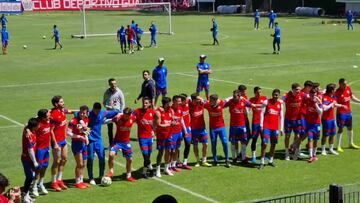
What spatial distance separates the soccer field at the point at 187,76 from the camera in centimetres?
1416

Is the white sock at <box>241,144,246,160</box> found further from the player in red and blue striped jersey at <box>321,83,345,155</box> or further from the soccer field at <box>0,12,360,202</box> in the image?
the player in red and blue striped jersey at <box>321,83,345,155</box>

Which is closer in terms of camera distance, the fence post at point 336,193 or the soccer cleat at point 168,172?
the fence post at point 336,193

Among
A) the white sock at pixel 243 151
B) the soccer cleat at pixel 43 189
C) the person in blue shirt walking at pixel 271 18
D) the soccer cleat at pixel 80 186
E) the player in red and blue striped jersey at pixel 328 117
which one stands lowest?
the soccer cleat at pixel 80 186

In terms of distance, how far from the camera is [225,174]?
15.2 metres

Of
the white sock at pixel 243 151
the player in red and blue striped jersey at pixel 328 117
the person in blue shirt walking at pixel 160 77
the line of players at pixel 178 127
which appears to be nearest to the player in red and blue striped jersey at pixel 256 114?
the line of players at pixel 178 127

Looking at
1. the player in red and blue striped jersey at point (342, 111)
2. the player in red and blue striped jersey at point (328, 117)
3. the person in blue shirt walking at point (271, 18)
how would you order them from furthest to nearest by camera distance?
the person in blue shirt walking at point (271, 18) → the player in red and blue striped jersey at point (342, 111) → the player in red and blue striped jersey at point (328, 117)

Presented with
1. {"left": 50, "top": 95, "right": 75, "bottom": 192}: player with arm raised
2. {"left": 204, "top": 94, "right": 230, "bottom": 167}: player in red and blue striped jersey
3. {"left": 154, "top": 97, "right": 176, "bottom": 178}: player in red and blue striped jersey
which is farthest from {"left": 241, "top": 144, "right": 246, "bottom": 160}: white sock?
{"left": 50, "top": 95, "right": 75, "bottom": 192}: player with arm raised

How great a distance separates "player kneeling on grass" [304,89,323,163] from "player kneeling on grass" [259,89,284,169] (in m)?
0.99

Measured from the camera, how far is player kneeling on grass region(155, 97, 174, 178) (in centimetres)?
1488

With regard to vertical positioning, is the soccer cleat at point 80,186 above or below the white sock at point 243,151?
below

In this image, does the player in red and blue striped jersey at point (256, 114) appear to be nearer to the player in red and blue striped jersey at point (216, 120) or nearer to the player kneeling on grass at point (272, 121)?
the player kneeling on grass at point (272, 121)

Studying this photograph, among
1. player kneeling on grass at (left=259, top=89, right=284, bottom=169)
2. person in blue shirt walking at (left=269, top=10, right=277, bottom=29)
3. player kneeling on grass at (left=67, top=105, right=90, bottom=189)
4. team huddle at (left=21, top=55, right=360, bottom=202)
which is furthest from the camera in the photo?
person in blue shirt walking at (left=269, top=10, right=277, bottom=29)

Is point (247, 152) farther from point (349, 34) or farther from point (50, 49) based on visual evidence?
→ point (349, 34)

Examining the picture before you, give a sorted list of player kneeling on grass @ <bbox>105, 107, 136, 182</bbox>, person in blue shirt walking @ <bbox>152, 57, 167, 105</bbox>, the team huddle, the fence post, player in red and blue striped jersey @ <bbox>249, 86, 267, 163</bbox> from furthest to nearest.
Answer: person in blue shirt walking @ <bbox>152, 57, 167, 105</bbox> → player in red and blue striped jersey @ <bbox>249, 86, 267, 163</bbox> → player kneeling on grass @ <bbox>105, 107, 136, 182</bbox> → the team huddle → the fence post
